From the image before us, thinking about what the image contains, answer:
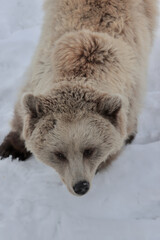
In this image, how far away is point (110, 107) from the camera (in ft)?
9.46

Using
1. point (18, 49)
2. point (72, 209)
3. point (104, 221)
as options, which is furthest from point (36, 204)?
point (18, 49)

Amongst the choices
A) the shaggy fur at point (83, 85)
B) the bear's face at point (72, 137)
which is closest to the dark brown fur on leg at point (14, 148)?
the shaggy fur at point (83, 85)

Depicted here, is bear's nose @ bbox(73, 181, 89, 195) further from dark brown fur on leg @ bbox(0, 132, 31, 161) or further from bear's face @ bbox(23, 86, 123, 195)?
dark brown fur on leg @ bbox(0, 132, 31, 161)

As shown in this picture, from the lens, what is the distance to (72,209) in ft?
12.2

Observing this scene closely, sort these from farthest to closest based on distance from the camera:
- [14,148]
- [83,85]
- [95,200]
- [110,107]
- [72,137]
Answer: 1. [14,148]
2. [95,200]
3. [83,85]
4. [110,107]
5. [72,137]

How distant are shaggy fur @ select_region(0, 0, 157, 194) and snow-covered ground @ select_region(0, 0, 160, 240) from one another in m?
0.56

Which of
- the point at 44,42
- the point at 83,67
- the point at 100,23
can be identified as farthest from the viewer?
the point at 44,42

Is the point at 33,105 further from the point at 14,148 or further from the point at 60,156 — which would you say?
the point at 14,148

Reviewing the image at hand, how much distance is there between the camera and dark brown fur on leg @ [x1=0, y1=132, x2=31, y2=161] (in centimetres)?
434

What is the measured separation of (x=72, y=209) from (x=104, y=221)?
0.40 m

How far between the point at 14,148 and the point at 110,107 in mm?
2009

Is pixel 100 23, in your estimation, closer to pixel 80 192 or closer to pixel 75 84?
pixel 75 84

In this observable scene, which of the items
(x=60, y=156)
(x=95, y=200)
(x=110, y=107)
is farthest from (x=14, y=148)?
(x=110, y=107)

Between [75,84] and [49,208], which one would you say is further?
[49,208]
